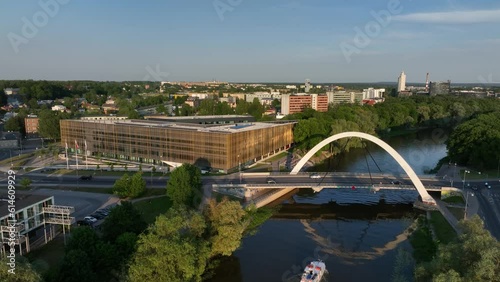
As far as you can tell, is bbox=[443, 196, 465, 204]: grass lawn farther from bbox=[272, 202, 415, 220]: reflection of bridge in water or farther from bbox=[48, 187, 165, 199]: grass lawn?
bbox=[48, 187, 165, 199]: grass lawn

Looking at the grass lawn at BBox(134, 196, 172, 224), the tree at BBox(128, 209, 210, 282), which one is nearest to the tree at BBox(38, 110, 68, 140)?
the grass lawn at BBox(134, 196, 172, 224)

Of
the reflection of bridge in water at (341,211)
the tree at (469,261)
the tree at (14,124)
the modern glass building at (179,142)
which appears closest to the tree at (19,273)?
the tree at (469,261)

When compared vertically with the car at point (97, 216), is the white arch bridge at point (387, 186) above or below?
above

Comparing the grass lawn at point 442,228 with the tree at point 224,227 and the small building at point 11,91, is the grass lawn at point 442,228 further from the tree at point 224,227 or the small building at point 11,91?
the small building at point 11,91

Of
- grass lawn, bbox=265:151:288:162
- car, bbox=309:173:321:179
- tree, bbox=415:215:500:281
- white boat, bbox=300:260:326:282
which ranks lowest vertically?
white boat, bbox=300:260:326:282

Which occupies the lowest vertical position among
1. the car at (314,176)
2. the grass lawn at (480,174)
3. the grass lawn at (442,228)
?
the grass lawn at (442,228)

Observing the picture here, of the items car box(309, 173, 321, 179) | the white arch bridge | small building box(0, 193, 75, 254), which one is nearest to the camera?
small building box(0, 193, 75, 254)

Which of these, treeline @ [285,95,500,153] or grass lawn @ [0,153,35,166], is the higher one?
Answer: treeline @ [285,95,500,153]
